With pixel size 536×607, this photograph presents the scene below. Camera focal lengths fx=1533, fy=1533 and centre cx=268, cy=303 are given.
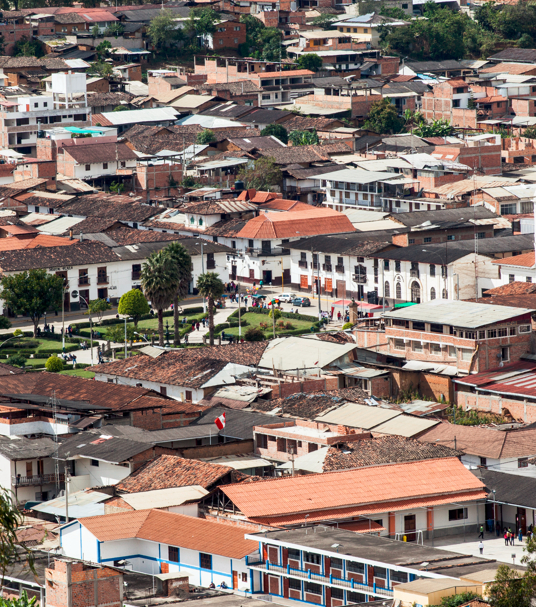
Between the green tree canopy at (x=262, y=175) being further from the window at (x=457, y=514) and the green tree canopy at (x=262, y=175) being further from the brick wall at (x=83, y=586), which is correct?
the brick wall at (x=83, y=586)

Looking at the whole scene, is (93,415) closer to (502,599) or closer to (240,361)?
(240,361)

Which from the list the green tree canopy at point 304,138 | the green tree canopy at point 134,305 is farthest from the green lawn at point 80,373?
the green tree canopy at point 304,138

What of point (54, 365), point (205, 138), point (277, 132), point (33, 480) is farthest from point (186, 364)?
point (277, 132)

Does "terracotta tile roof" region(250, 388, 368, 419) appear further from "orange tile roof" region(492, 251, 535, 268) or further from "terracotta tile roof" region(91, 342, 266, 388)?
"orange tile roof" region(492, 251, 535, 268)

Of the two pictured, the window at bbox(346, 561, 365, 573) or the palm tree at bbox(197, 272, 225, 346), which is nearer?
the window at bbox(346, 561, 365, 573)

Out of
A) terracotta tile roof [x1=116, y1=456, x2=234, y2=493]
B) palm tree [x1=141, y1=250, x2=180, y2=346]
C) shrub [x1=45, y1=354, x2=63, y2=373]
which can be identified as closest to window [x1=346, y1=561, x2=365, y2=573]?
terracotta tile roof [x1=116, y1=456, x2=234, y2=493]
